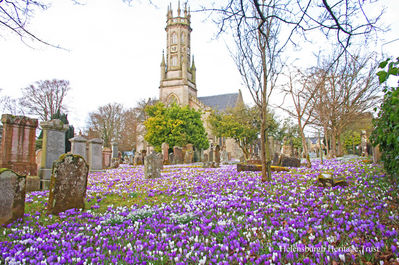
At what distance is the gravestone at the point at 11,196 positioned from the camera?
14.3 feet

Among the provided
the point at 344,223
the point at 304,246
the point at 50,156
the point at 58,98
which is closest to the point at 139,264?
the point at 304,246

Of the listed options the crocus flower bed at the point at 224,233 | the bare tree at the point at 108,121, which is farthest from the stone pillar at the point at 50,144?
the bare tree at the point at 108,121

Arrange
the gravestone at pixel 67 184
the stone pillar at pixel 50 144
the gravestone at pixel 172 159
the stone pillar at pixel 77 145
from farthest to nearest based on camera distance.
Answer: the gravestone at pixel 172 159 → the stone pillar at pixel 77 145 → the stone pillar at pixel 50 144 → the gravestone at pixel 67 184

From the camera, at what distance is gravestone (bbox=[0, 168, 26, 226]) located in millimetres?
4352

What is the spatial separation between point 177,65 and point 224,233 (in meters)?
55.8

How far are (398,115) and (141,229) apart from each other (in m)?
3.81

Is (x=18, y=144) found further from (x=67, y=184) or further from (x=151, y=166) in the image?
(x=67, y=184)

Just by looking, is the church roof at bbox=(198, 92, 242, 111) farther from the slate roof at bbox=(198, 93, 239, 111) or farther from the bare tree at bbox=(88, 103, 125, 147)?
the bare tree at bbox=(88, 103, 125, 147)

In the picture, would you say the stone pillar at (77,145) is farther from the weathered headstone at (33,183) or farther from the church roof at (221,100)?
the church roof at (221,100)

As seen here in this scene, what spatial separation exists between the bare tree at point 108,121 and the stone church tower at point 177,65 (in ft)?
34.9

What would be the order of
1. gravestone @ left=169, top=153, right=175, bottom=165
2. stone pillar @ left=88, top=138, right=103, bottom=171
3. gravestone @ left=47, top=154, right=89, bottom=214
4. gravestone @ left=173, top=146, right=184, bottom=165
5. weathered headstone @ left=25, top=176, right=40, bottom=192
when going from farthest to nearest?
gravestone @ left=173, top=146, right=184, bottom=165, gravestone @ left=169, top=153, right=175, bottom=165, stone pillar @ left=88, top=138, right=103, bottom=171, weathered headstone @ left=25, top=176, right=40, bottom=192, gravestone @ left=47, top=154, right=89, bottom=214

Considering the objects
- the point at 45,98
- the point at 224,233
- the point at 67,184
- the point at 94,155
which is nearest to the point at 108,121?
the point at 45,98

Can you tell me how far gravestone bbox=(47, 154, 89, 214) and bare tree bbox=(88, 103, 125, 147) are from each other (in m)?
42.5

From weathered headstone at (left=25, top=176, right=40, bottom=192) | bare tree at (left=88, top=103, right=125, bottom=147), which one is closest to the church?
bare tree at (left=88, top=103, right=125, bottom=147)
